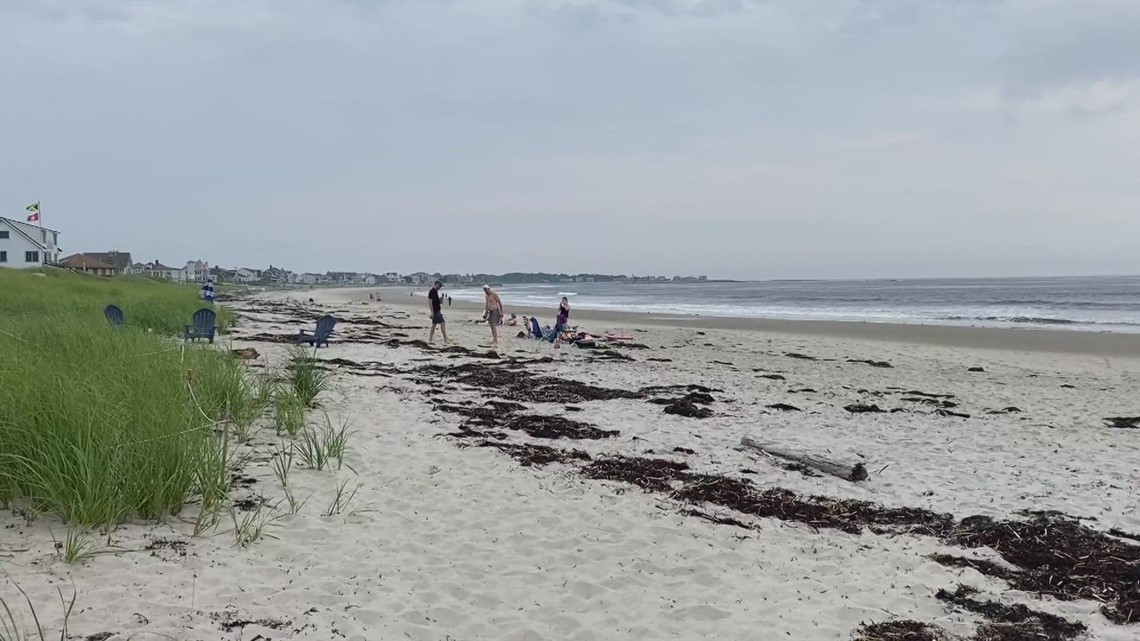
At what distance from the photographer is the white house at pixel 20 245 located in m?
55.9

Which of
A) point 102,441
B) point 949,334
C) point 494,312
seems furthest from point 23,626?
point 949,334

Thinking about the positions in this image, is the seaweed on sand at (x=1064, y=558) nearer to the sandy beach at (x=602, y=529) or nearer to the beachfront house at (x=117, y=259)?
the sandy beach at (x=602, y=529)

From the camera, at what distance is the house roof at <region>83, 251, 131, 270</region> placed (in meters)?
86.1

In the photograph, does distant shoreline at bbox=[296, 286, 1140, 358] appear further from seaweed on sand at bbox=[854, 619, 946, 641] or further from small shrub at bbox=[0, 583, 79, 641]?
small shrub at bbox=[0, 583, 79, 641]

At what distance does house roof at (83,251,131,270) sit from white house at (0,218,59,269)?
2449 centimetres

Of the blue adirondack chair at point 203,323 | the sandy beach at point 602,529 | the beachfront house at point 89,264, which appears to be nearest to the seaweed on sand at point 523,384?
the sandy beach at point 602,529

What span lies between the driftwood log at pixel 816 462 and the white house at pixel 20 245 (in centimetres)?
6467

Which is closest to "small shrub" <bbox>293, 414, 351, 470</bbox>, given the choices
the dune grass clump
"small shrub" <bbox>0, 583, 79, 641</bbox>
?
"small shrub" <bbox>0, 583, 79, 641</bbox>

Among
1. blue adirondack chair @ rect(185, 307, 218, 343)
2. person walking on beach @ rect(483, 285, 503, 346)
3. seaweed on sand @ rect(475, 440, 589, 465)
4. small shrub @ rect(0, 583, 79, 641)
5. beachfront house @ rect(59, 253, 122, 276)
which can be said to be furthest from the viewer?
beachfront house @ rect(59, 253, 122, 276)

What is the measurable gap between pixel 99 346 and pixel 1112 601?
7450 millimetres

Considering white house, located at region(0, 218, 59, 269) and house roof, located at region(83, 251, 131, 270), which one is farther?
house roof, located at region(83, 251, 131, 270)

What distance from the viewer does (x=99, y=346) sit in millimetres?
5824

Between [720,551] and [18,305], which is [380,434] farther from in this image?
[18,305]

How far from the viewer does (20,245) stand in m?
56.9
